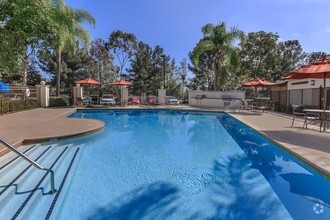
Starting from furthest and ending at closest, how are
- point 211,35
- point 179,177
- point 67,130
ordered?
point 211,35 → point 67,130 → point 179,177

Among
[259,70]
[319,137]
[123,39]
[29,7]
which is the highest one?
[123,39]

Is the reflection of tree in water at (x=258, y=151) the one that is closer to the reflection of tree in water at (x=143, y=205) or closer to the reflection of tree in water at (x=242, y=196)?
the reflection of tree in water at (x=242, y=196)

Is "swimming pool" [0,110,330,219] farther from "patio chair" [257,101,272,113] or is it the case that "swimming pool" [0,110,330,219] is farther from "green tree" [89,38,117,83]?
"green tree" [89,38,117,83]

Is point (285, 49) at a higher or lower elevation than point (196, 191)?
higher

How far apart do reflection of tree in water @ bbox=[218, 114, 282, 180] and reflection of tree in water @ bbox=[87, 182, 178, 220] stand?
2284 mm

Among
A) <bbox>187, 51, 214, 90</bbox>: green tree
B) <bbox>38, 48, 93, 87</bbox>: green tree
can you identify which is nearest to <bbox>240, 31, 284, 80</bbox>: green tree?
<bbox>187, 51, 214, 90</bbox>: green tree

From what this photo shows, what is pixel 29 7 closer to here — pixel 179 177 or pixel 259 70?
pixel 179 177

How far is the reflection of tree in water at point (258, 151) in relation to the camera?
215 inches

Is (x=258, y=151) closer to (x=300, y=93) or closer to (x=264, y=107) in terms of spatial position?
(x=264, y=107)

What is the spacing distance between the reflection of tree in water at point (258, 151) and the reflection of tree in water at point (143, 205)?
228 centimetres

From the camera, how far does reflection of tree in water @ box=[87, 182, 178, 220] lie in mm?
3406

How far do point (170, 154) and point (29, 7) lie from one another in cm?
476

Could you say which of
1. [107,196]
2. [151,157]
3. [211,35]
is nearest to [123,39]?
[211,35]

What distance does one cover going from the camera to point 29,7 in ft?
14.1
